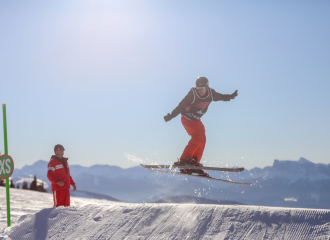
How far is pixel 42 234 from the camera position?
15.0 ft

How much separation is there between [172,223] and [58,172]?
330 cm

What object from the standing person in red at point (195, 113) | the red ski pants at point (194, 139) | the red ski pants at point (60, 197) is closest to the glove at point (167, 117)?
the standing person in red at point (195, 113)

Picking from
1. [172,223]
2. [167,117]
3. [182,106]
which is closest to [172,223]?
[172,223]

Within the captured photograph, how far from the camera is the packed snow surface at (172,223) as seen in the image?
362 centimetres

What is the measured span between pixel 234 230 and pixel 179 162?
2405 mm

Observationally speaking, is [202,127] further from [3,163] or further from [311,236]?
[3,163]

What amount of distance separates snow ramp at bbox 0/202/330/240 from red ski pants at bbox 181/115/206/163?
1.43 m

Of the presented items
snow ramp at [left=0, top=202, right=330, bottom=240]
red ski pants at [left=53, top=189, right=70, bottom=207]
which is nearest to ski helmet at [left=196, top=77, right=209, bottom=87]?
snow ramp at [left=0, top=202, right=330, bottom=240]

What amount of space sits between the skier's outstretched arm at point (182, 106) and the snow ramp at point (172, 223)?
6.08ft

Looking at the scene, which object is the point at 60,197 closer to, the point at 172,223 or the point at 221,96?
the point at 172,223

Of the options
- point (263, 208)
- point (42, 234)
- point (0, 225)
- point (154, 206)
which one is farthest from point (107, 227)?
point (0, 225)

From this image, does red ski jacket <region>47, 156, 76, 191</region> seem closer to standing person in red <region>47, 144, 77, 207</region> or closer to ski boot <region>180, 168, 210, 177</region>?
standing person in red <region>47, 144, 77, 207</region>

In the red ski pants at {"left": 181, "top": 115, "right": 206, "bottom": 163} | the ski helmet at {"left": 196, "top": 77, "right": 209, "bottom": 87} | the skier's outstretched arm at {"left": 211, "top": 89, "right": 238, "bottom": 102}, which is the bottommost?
the red ski pants at {"left": 181, "top": 115, "right": 206, "bottom": 163}

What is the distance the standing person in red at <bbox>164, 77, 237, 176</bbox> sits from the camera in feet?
18.5
